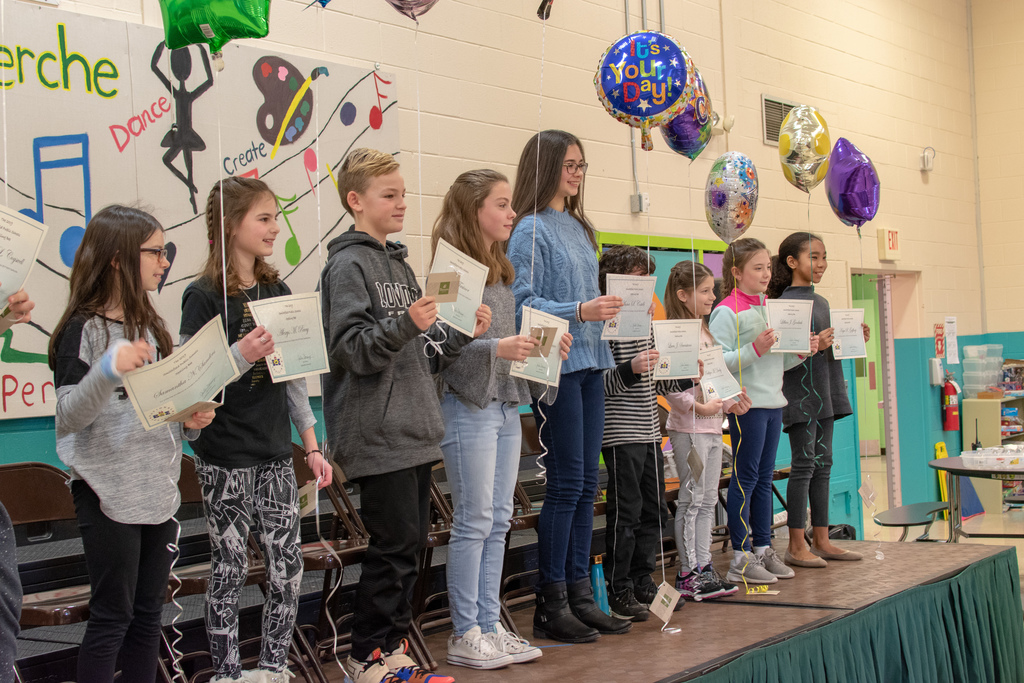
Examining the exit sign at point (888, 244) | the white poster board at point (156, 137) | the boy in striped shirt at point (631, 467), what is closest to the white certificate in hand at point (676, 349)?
the boy in striped shirt at point (631, 467)

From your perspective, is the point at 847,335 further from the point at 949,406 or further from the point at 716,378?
the point at 949,406

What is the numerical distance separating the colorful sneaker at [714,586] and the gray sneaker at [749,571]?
0.10m

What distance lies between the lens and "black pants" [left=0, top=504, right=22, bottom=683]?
4.61 ft

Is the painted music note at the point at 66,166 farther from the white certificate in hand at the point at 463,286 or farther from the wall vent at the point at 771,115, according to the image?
the wall vent at the point at 771,115

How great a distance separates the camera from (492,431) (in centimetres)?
233

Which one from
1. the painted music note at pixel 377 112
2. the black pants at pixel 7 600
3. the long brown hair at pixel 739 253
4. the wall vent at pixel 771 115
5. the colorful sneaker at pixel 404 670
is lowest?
the colorful sneaker at pixel 404 670

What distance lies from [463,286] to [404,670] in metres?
0.90

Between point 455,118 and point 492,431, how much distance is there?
2011 millimetres

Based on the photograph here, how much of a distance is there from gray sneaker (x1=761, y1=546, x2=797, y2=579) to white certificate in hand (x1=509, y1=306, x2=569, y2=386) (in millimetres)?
1468

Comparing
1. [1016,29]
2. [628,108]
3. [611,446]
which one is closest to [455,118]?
[628,108]

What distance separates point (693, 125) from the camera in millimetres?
3316

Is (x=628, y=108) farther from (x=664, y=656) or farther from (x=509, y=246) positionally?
(x=664, y=656)

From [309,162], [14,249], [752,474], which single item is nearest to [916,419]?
[752,474]

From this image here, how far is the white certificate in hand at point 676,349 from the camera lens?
2824 mm
